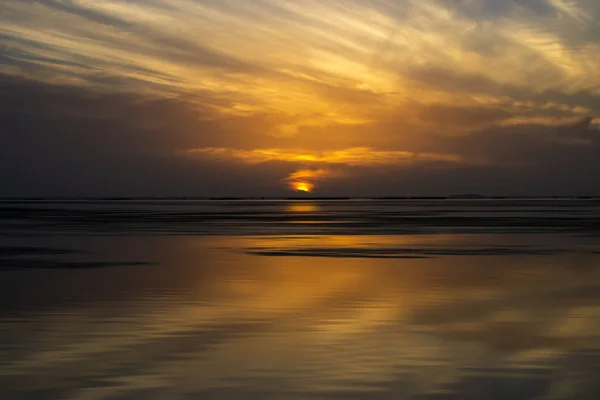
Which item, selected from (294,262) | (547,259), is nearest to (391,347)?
(294,262)

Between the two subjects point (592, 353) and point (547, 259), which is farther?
point (547, 259)

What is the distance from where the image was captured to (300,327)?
14953 millimetres

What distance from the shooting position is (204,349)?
1279cm

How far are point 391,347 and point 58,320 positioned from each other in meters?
6.91

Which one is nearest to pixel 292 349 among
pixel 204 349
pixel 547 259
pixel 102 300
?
pixel 204 349

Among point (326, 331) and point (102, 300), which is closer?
point (326, 331)

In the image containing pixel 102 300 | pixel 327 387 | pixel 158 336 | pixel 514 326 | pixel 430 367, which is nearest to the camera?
pixel 327 387

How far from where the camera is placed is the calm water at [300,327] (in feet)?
34.3

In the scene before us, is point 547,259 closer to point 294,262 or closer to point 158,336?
point 294,262

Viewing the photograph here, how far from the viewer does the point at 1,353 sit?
12320 millimetres

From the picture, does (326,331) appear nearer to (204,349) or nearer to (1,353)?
(204,349)

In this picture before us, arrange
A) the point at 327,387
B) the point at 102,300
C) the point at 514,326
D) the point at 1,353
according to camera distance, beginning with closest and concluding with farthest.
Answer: the point at 327,387 → the point at 1,353 → the point at 514,326 → the point at 102,300

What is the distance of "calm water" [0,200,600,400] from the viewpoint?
1047 centimetres

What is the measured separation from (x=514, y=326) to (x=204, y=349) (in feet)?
20.6
